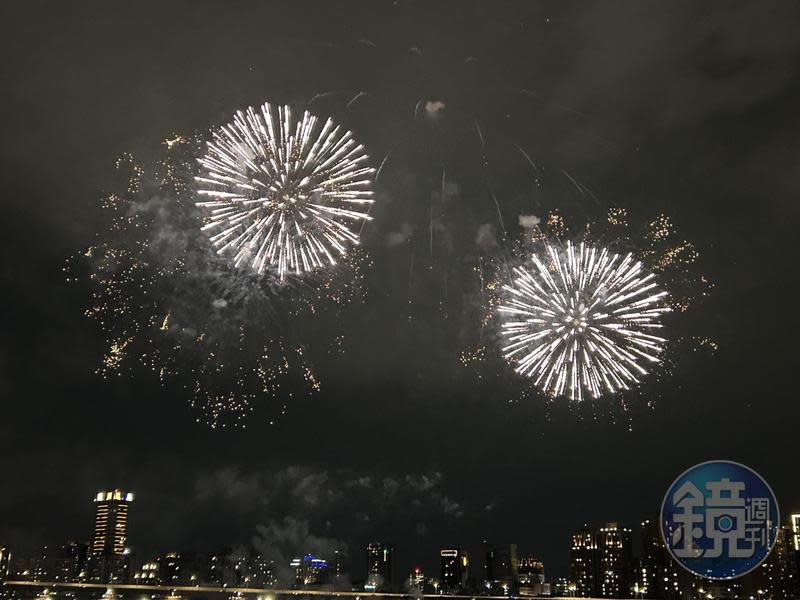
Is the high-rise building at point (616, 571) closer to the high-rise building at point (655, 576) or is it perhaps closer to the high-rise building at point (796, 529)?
the high-rise building at point (655, 576)

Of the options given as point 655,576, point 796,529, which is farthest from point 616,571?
point 796,529

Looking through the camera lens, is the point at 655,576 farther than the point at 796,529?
Yes

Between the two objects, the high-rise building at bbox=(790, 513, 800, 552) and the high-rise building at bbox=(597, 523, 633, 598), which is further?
the high-rise building at bbox=(597, 523, 633, 598)

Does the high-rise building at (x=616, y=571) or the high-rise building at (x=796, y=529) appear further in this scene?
the high-rise building at (x=616, y=571)

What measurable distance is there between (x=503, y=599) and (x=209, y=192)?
141m

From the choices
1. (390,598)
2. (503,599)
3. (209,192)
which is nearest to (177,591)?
(390,598)

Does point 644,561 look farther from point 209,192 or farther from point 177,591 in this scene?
point 209,192

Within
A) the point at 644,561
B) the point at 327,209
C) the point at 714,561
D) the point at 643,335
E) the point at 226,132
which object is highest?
the point at 226,132

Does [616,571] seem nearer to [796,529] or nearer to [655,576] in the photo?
[655,576]

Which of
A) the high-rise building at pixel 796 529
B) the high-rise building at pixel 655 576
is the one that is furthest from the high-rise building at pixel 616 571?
the high-rise building at pixel 796 529

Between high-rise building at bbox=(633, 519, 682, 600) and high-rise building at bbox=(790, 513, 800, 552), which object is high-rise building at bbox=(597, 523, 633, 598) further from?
high-rise building at bbox=(790, 513, 800, 552)

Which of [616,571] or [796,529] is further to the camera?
[616,571]

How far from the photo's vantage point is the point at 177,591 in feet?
614

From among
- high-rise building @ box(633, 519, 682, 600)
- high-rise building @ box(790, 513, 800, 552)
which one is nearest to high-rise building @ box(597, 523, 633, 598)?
high-rise building @ box(633, 519, 682, 600)
